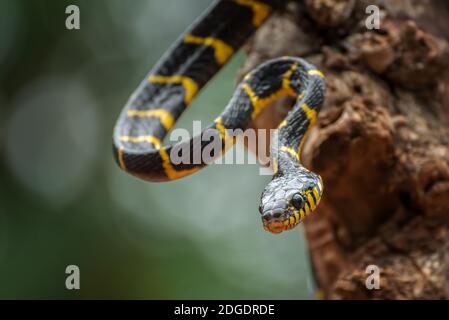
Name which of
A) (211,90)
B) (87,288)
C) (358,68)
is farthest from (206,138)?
(211,90)

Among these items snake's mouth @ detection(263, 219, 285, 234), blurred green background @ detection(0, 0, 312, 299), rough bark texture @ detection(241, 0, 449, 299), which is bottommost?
snake's mouth @ detection(263, 219, 285, 234)

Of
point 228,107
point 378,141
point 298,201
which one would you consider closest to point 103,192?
point 228,107

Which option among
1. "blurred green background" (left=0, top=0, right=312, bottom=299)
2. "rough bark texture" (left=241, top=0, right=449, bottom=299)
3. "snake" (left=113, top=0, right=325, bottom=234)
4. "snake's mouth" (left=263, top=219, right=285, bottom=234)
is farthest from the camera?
"blurred green background" (left=0, top=0, right=312, bottom=299)

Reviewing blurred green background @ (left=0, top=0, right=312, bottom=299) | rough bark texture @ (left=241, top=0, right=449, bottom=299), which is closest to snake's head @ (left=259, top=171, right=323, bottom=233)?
rough bark texture @ (left=241, top=0, right=449, bottom=299)

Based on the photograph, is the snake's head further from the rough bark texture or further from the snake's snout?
the rough bark texture

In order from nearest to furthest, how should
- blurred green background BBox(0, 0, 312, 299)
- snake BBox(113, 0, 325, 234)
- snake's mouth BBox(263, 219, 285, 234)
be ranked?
snake's mouth BBox(263, 219, 285, 234) → snake BBox(113, 0, 325, 234) → blurred green background BBox(0, 0, 312, 299)

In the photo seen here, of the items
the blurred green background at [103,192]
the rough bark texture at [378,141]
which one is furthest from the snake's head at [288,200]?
the blurred green background at [103,192]

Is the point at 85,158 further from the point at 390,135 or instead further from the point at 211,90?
the point at 390,135
